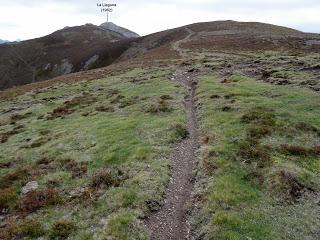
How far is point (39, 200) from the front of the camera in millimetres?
24578

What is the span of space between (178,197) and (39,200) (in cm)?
883

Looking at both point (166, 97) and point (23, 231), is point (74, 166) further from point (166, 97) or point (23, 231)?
point (166, 97)

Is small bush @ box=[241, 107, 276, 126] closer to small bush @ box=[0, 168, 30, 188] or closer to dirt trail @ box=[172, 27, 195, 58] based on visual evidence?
small bush @ box=[0, 168, 30, 188]

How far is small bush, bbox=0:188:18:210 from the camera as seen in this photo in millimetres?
24828

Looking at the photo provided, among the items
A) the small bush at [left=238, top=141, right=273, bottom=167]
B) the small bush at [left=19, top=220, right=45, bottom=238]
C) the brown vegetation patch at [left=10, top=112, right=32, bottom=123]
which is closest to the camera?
the small bush at [left=19, top=220, right=45, bottom=238]

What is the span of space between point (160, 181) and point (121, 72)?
55.1 metres

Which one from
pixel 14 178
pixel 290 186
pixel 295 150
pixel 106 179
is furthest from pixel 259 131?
pixel 14 178

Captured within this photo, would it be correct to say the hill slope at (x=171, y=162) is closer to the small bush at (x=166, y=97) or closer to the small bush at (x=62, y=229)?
the small bush at (x=62, y=229)

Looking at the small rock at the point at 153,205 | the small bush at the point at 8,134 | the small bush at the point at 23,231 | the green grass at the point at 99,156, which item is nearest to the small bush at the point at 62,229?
the green grass at the point at 99,156

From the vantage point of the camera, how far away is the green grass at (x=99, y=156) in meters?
21.6

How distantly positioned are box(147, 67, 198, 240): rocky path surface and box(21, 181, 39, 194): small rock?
31.1 ft

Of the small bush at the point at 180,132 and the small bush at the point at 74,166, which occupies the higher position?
the small bush at the point at 180,132

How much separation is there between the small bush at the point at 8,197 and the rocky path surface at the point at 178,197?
9.86 meters

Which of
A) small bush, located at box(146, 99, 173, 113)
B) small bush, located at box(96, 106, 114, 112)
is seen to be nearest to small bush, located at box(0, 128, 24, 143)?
small bush, located at box(96, 106, 114, 112)
